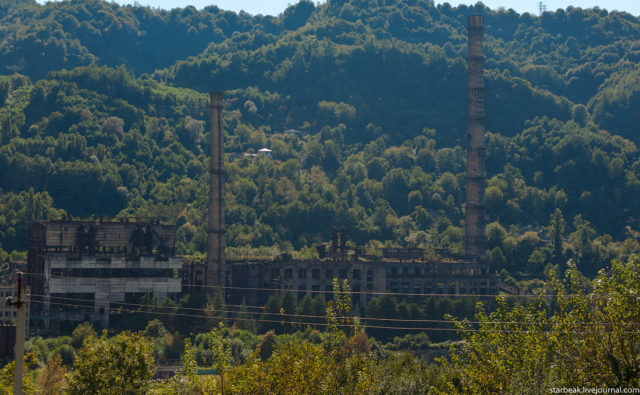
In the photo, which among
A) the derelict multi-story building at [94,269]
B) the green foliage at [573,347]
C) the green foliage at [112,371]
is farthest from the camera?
the derelict multi-story building at [94,269]

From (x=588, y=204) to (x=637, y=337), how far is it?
15663 cm

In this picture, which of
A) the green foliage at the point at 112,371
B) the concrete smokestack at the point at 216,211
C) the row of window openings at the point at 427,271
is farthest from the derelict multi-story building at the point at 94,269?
the green foliage at the point at 112,371

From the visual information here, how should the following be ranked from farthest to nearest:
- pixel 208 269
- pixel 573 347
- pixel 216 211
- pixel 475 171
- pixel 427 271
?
pixel 475 171, pixel 427 271, pixel 216 211, pixel 208 269, pixel 573 347

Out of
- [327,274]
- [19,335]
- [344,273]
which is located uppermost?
[344,273]

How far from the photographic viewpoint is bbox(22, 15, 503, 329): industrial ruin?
352ft

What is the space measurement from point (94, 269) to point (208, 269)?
14.1 meters

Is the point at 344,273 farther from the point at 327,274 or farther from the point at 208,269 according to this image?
the point at 208,269

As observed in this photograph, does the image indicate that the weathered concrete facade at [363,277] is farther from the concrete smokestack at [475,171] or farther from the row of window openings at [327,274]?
the concrete smokestack at [475,171]

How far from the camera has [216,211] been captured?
118000mm

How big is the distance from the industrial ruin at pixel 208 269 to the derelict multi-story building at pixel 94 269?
115 mm

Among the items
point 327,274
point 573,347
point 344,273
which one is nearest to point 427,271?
point 344,273

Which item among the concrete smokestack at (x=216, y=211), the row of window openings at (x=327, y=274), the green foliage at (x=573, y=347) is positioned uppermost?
the concrete smokestack at (x=216, y=211)

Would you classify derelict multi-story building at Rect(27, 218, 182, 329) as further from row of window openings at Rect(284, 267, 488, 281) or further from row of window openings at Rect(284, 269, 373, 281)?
row of window openings at Rect(284, 267, 488, 281)

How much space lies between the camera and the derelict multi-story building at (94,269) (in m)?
107
